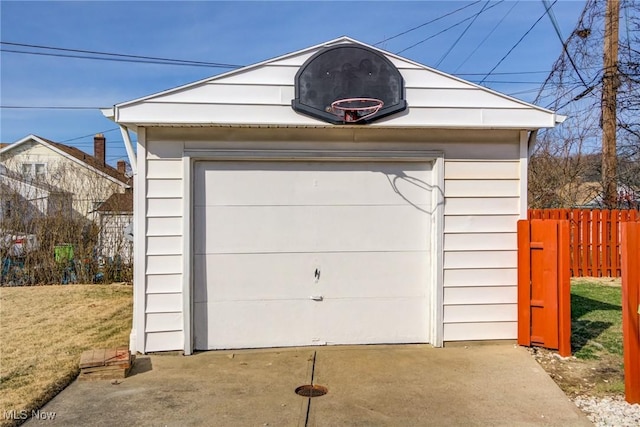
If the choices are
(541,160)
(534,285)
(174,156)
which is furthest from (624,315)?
(541,160)

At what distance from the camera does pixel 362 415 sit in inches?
151

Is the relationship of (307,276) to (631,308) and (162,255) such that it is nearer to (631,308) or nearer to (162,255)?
(162,255)

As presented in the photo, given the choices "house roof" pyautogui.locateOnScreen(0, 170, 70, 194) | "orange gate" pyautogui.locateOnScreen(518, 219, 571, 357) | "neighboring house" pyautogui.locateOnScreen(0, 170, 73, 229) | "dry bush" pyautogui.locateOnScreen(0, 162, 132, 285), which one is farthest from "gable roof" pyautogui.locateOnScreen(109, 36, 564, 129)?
"house roof" pyautogui.locateOnScreen(0, 170, 70, 194)

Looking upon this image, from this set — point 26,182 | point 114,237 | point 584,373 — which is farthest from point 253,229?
point 26,182

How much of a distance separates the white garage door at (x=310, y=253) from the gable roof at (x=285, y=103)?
56cm

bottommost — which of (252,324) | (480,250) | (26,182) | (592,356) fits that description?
(592,356)

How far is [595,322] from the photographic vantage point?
6.57 meters

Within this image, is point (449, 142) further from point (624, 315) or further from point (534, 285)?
point (624, 315)

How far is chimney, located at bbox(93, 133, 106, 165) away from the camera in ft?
82.1

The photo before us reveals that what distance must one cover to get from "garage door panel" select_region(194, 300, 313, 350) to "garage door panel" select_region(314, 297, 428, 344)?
0.66ft

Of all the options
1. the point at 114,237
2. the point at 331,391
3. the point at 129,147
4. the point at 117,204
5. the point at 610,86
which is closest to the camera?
the point at 331,391

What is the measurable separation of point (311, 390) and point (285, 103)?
112 inches

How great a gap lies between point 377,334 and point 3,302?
6632 millimetres

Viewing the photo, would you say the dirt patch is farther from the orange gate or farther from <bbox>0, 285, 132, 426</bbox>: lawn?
<bbox>0, 285, 132, 426</bbox>: lawn
